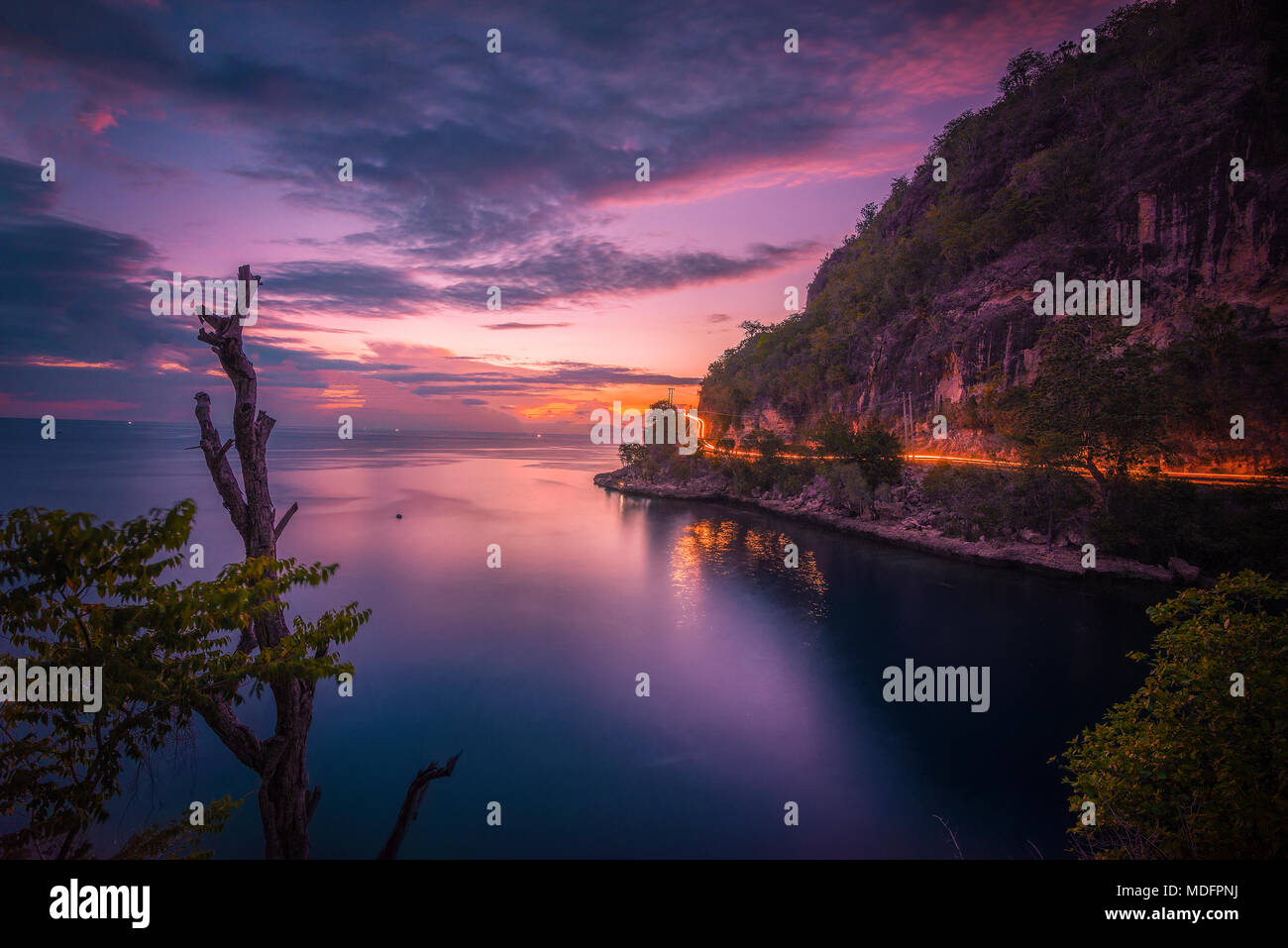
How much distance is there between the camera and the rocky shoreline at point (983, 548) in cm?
3284

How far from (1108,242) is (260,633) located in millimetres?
68856

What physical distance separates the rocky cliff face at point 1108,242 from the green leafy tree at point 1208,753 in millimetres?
40929

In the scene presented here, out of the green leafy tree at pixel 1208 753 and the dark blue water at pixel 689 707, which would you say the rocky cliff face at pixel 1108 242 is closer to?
the dark blue water at pixel 689 707

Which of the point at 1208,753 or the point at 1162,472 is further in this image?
the point at 1162,472

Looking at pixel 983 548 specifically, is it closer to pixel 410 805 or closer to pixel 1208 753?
pixel 1208 753

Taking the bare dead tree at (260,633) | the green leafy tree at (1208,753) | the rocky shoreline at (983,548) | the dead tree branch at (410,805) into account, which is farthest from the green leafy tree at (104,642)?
the rocky shoreline at (983,548)

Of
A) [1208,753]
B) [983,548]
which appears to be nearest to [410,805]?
[1208,753]

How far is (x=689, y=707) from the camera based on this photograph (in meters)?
20.3

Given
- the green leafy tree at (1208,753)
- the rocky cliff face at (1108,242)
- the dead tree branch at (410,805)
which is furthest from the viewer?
the rocky cliff face at (1108,242)

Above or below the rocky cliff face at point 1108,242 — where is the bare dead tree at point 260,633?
below

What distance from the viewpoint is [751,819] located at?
14258 millimetres

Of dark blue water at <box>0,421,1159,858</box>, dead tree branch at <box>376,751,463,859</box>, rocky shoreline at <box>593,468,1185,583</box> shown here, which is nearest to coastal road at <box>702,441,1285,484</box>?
rocky shoreline at <box>593,468,1185,583</box>

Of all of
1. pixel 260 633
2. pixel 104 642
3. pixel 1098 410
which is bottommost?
pixel 260 633

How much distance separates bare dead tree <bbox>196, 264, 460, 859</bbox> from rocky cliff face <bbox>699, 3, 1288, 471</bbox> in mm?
51108
